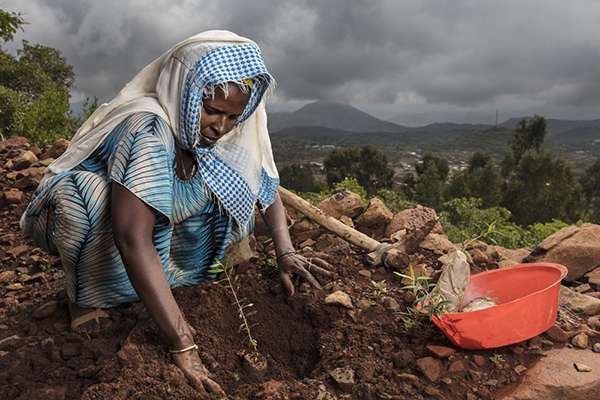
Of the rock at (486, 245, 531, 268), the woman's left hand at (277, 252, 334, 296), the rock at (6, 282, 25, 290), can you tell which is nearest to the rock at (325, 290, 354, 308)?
the woman's left hand at (277, 252, 334, 296)

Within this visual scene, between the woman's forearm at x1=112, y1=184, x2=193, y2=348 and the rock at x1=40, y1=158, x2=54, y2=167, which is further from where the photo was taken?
the rock at x1=40, y1=158, x2=54, y2=167

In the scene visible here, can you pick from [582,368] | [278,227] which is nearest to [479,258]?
[582,368]

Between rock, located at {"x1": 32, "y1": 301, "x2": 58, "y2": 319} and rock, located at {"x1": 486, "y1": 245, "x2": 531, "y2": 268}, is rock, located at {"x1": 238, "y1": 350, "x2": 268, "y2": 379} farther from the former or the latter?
rock, located at {"x1": 486, "y1": 245, "x2": 531, "y2": 268}

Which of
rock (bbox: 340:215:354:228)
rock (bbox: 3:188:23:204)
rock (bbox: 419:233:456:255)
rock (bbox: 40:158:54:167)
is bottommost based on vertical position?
rock (bbox: 419:233:456:255)

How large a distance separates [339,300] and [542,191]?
3283 cm

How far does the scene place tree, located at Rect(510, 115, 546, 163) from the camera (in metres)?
37.6

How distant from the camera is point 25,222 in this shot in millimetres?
2342

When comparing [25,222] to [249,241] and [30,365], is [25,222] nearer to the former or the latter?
[30,365]

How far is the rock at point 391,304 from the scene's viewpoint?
7.88ft

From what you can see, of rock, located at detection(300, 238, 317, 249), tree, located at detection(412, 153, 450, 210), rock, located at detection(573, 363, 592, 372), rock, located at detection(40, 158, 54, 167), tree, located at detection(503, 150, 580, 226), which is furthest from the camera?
tree, located at detection(412, 153, 450, 210)

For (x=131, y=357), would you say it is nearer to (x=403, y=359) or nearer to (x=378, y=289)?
(x=403, y=359)

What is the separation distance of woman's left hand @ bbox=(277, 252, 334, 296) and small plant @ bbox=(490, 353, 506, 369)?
85 centimetres

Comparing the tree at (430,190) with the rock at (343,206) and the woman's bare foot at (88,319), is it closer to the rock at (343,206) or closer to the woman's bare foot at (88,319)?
the rock at (343,206)

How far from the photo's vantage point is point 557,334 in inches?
90.4
